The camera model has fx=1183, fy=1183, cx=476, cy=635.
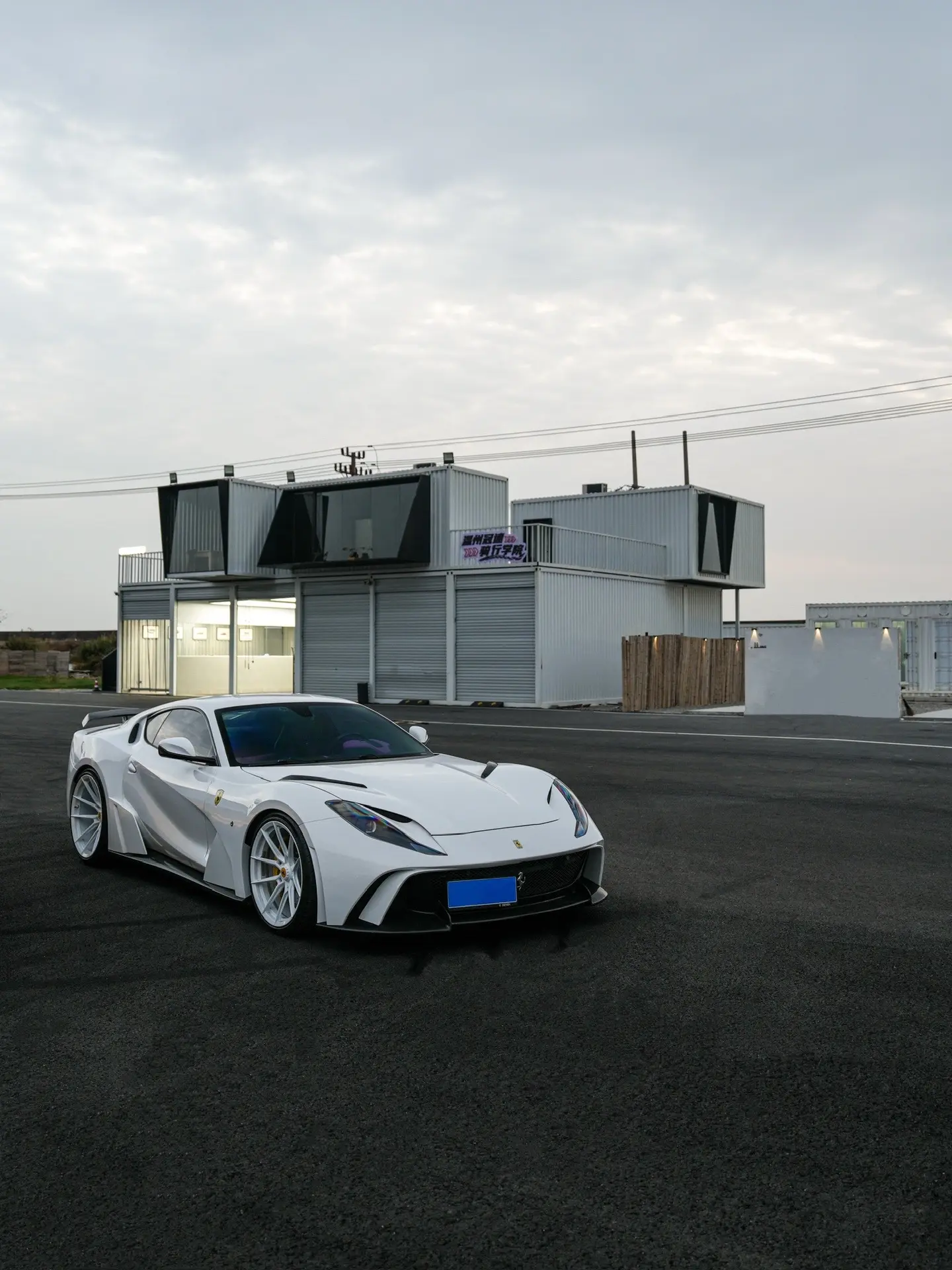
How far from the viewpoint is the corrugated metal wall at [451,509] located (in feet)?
118

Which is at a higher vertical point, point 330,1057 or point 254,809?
point 254,809

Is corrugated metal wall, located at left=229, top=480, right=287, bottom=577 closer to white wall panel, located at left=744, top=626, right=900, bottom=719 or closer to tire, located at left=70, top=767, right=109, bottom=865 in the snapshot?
white wall panel, located at left=744, top=626, right=900, bottom=719

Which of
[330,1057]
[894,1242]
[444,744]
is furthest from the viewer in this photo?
[444,744]

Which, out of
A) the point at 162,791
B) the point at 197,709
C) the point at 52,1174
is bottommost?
the point at 52,1174

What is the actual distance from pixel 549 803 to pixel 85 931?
259 cm

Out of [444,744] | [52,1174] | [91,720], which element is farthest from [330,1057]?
[444,744]

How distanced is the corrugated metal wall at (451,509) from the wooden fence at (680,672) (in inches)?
263

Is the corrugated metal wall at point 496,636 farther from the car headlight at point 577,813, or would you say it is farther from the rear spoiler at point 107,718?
the car headlight at point 577,813

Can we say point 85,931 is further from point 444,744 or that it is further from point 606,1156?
point 444,744

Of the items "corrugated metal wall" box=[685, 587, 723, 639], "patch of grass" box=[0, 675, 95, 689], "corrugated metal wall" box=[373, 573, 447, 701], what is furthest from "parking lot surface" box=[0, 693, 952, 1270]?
"patch of grass" box=[0, 675, 95, 689]

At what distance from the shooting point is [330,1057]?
14.3 ft

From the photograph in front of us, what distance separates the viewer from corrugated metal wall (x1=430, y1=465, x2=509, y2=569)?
118 ft

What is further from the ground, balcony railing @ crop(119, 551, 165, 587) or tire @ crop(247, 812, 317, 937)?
balcony railing @ crop(119, 551, 165, 587)

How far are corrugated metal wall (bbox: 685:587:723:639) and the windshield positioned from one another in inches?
1363
